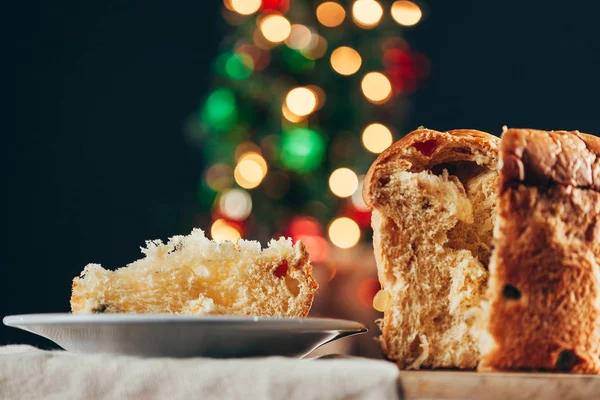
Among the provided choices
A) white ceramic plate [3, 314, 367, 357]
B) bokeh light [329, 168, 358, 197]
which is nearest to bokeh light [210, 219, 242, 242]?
bokeh light [329, 168, 358, 197]

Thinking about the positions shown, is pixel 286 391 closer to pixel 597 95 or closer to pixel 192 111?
pixel 192 111

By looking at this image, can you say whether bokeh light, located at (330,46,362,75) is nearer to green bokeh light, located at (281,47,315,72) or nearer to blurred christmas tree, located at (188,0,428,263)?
blurred christmas tree, located at (188,0,428,263)

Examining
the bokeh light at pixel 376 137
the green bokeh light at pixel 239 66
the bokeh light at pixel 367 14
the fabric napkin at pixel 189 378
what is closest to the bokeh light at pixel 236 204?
the green bokeh light at pixel 239 66

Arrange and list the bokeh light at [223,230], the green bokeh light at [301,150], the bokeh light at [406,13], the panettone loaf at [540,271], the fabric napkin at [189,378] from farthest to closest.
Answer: the bokeh light at [406,13]
the bokeh light at [223,230]
the green bokeh light at [301,150]
the panettone loaf at [540,271]
the fabric napkin at [189,378]

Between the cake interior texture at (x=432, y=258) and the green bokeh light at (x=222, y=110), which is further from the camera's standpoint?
the green bokeh light at (x=222, y=110)

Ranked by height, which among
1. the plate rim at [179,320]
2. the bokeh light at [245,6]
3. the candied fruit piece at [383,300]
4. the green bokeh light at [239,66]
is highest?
the bokeh light at [245,6]

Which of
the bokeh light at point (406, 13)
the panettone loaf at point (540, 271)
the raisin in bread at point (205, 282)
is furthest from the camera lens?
the bokeh light at point (406, 13)

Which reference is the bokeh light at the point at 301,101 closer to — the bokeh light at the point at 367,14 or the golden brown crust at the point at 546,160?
the bokeh light at the point at 367,14

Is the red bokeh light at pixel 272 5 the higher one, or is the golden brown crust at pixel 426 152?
the red bokeh light at pixel 272 5
